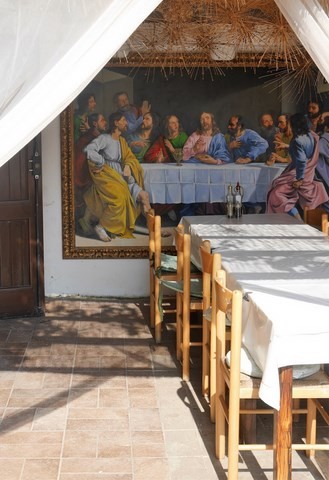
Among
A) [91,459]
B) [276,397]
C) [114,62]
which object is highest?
[114,62]

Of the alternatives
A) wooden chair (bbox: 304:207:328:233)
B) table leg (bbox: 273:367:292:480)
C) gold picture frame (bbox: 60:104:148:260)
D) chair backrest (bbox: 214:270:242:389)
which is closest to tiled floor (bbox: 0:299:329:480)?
table leg (bbox: 273:367:292:480)

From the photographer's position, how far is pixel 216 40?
23.9 feet

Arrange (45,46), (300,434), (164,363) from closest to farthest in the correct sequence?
(45,46)
(300,434)
(164,363)

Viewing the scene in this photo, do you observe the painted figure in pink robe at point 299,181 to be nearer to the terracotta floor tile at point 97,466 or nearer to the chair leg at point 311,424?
the chair leg at point 311,424

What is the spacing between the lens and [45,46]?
10.3ft

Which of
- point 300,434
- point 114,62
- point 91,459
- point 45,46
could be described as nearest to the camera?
point 45,46

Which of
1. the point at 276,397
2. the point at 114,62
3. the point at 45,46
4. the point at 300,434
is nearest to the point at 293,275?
the point at 300,434

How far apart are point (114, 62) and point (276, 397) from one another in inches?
187

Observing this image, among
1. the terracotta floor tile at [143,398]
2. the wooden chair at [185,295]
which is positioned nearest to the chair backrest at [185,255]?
the wooden chair at [185,295]

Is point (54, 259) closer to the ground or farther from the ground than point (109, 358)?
farther from the ground

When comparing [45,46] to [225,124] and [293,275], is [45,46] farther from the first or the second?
[225,124]

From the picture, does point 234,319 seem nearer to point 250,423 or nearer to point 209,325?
point 250,423

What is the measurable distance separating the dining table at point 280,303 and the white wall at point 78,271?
170 cm

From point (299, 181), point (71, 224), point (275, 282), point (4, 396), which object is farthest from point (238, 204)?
point (4, 396)
